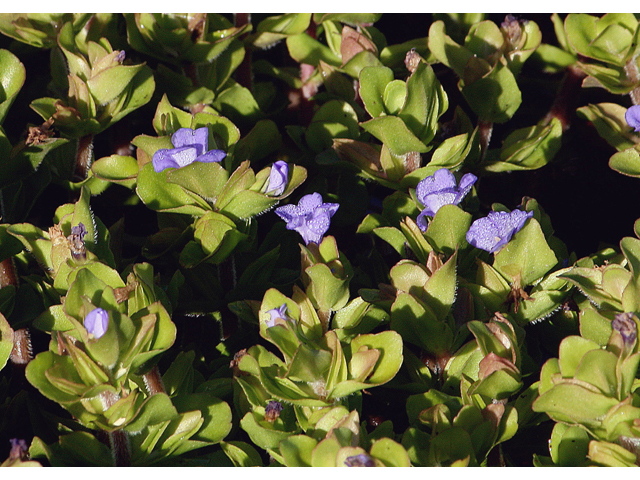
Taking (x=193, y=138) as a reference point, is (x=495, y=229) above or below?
below

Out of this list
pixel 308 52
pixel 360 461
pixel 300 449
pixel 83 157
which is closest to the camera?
pixel 360 461

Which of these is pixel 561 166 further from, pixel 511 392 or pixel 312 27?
pixel 511 392

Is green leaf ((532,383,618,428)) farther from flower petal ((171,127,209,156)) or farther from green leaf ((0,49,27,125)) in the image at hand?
green leaf ((0,49,27,125))

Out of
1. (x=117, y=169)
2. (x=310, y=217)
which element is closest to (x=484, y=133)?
(x=310, y=217)

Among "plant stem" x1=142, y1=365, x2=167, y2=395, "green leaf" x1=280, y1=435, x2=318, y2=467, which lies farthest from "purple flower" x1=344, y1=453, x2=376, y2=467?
"plant stem" x1=142, y1=365, x2=167, y2=395

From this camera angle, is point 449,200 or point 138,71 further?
point 138,71

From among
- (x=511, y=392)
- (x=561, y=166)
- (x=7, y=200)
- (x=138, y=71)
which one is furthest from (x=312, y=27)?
(x=511, y=392)

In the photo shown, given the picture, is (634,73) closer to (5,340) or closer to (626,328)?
(626,328)
